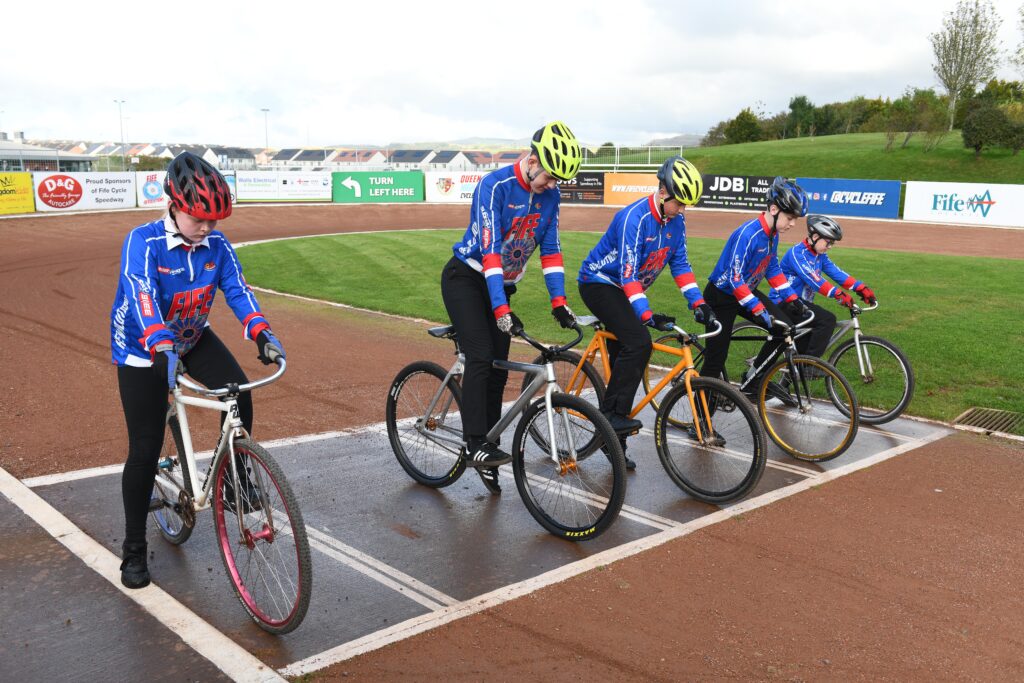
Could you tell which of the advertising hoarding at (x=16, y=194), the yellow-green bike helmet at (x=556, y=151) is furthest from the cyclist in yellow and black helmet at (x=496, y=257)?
the advertising hoarding at (x=16, y=194)

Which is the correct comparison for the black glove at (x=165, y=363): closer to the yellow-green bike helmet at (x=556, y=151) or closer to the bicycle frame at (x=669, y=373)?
the yellow-green bike helmet at (x=556, y=151)

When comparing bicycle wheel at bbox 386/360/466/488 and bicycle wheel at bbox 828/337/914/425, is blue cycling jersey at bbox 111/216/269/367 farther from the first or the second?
bicycle wheel at bbox 828/337/914/425

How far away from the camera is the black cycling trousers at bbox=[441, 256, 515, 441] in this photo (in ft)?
17.7

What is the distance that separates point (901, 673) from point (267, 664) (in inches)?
111

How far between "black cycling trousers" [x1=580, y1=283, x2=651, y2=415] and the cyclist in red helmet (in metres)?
2.63

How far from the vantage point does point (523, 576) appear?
464 centimetres

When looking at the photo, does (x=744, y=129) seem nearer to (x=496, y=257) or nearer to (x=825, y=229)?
(x=825, y=229)

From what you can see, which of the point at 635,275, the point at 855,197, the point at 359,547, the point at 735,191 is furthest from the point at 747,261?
the point at 735,191

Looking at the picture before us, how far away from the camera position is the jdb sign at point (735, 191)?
40.5 m

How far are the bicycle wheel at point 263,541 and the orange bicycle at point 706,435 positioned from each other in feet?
8.42

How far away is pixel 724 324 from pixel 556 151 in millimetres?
3038

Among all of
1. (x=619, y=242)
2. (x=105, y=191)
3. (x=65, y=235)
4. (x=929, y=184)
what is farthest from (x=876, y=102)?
(x=619, y=242)

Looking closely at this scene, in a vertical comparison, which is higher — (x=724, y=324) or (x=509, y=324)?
(x=509, y=324)

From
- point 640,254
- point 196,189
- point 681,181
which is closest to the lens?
point 196,189
